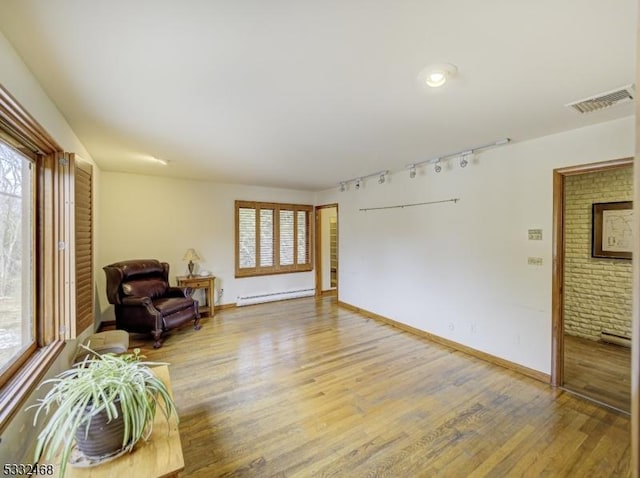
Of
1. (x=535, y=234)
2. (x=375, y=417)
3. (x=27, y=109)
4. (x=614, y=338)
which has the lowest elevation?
(x=375, y=417)

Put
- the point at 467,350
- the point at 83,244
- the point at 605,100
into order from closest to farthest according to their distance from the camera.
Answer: the point at 605,100, the point at 83,244, the point at 467,350

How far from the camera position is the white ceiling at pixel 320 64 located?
1.26 meters

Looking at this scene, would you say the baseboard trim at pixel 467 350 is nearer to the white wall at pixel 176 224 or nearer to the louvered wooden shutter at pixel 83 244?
the white wall at pixel 176 224

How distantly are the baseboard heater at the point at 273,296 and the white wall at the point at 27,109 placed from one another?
3.52 meters

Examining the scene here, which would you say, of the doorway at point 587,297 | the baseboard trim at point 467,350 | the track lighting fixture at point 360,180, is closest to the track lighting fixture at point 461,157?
the track lighting fixture at point 360,180

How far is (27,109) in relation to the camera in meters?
1.66

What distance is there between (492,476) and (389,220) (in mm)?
3348

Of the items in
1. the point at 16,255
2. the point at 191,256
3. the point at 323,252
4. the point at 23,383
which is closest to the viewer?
the point at 23,383

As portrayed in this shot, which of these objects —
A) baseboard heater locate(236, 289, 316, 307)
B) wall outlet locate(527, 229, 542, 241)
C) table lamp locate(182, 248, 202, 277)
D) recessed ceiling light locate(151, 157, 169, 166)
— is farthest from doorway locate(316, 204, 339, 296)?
wall outlet locate(527, 229, 542, 241)

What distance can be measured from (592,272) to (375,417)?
3.64 meters

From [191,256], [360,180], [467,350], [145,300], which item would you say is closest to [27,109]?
[145,300]

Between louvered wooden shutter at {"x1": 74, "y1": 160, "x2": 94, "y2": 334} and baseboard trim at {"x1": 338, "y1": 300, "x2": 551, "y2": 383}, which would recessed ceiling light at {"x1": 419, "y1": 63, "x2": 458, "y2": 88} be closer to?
louvered wooden shutter at {"x1": 74, "y1": 160, "x2": 94, "y2": 334}

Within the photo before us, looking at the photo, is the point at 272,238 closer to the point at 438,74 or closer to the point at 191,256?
the point at 191,256

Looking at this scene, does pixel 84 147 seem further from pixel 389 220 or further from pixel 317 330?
pixel 389 220
